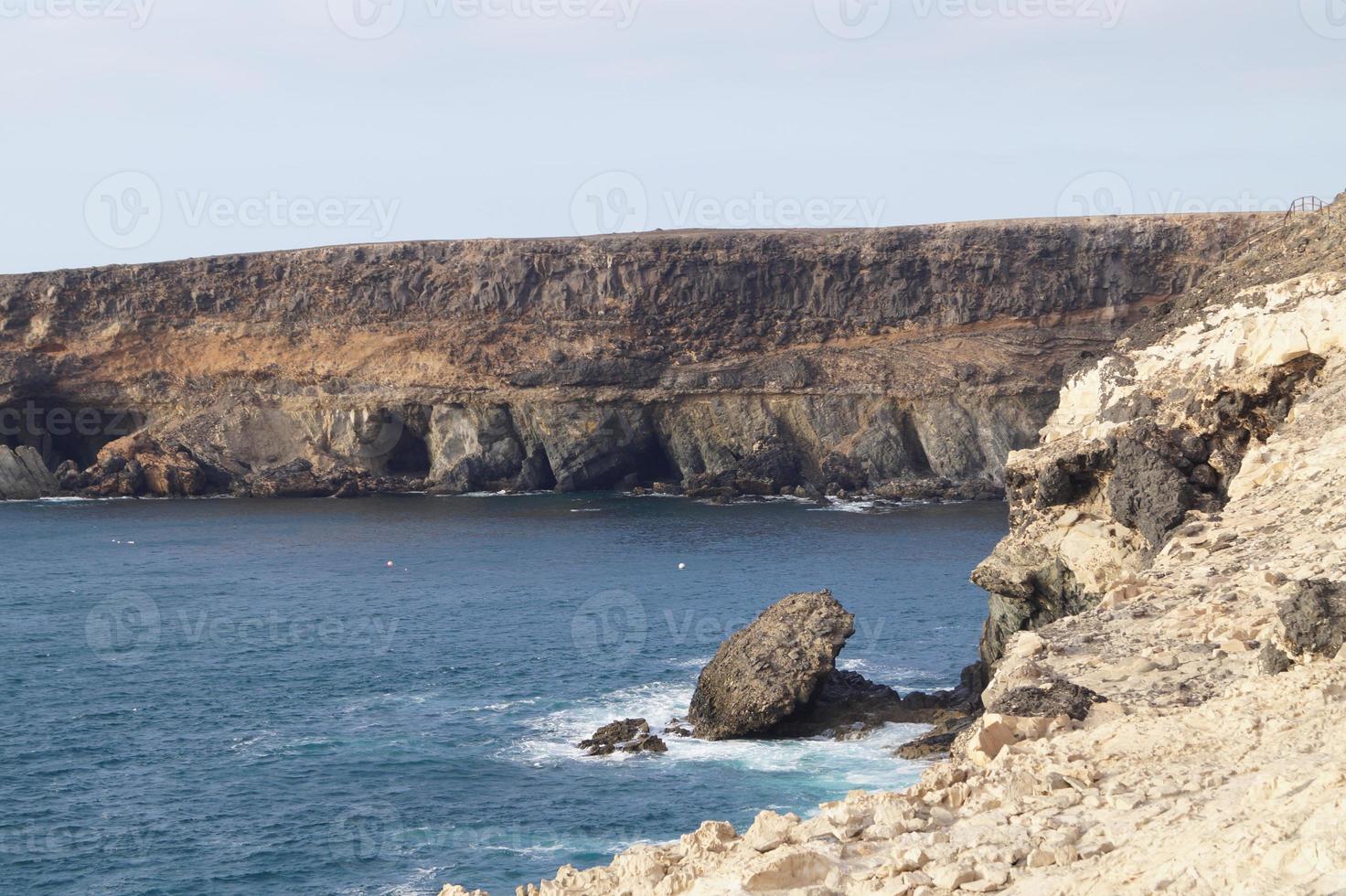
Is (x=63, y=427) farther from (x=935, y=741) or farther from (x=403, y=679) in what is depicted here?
(x=935, y=741)

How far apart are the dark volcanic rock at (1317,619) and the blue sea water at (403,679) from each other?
45.8 feet

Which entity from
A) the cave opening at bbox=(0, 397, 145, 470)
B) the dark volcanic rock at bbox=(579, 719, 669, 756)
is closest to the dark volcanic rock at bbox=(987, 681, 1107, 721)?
the dark volcanic rock at bbox=(579, 719, 669, 756)

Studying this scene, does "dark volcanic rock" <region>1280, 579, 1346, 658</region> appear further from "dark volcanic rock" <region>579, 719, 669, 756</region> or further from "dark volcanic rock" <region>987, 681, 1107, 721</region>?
"dark volcanic rock" <region>579, 719, 669, 756</region>

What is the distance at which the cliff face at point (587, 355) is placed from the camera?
89.8 meters

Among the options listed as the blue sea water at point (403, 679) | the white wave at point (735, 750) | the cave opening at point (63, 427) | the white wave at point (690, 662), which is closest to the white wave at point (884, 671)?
the blue sea water at point (403, 679)

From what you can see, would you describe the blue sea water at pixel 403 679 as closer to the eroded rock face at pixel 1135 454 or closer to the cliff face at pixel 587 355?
the eroded rock face at pixel 1135 454

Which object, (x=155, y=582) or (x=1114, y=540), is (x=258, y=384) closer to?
(x=155, y=582)

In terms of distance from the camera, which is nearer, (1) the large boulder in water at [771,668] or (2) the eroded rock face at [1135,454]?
(2) the eroded rock face at [1135,454]

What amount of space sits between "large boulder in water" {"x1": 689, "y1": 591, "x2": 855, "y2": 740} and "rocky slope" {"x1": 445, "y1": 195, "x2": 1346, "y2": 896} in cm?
434

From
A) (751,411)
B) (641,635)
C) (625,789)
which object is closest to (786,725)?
(625,789)

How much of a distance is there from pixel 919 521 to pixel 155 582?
3828 centimetres

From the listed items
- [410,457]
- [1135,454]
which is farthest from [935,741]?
[410,457]

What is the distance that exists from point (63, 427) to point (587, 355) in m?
37.2

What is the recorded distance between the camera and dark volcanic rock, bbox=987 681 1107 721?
16797 mm
